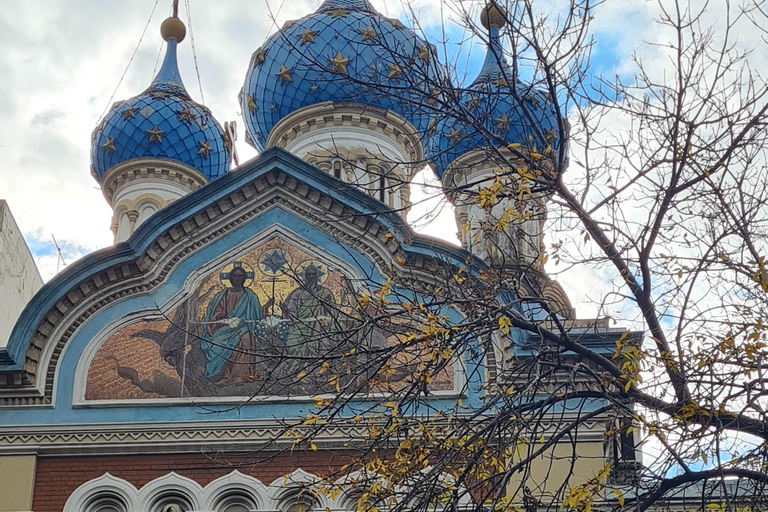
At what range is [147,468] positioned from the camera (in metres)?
10.6

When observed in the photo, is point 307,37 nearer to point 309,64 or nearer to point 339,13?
point 339,13

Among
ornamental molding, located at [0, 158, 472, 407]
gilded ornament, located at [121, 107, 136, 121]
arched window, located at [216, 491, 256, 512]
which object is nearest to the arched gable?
ornamental molding, located at [0, 158, 472, 407]

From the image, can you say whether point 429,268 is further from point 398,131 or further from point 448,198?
point 398,131

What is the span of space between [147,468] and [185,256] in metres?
2.08

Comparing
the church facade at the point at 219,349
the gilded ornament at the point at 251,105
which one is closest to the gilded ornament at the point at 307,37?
→ the gilded ornament at the point at 251,105

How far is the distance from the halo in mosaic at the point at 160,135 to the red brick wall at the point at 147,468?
26.3 feet

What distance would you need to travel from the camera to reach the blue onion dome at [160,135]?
706 inches

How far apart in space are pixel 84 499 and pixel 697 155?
19.8 ft

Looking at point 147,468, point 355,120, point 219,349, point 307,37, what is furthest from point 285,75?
point 147,468

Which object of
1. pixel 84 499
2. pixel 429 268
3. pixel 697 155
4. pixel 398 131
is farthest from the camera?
pixel 398 131

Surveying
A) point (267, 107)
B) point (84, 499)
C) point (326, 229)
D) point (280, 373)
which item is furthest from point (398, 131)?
point (84, 499)

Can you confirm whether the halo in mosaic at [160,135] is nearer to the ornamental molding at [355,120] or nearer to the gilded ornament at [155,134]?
the gilded ornament at [155,134]

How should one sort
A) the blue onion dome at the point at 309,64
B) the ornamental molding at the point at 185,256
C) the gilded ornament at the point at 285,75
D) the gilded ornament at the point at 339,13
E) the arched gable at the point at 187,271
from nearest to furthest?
1. the arched gable at the point at 187,271
2. the ornamental molding at the point at 185,256
3. the blue onion dome at the point at 309,64
4. the gilded ornament at the point at 285,75
5. the gilded ornament at the point at 339,13

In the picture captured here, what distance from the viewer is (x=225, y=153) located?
60.8ft
